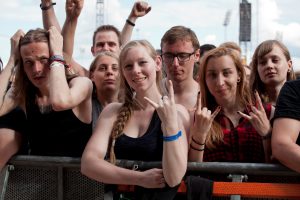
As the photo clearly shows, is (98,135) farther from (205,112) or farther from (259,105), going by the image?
(259,105)

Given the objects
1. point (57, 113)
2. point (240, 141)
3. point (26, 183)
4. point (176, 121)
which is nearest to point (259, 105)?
point (240, 141)

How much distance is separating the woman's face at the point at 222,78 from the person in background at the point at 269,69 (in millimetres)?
679

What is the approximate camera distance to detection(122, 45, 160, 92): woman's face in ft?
10.4

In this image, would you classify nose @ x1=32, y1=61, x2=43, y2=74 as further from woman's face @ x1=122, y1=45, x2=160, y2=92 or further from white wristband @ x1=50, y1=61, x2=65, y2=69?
woman's face @ x1=122, y1=45, x2=160, y2=92

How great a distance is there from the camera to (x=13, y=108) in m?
3.45

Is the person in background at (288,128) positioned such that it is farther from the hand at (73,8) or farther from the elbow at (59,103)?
the hand at (73,8)

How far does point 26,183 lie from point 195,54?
178cm

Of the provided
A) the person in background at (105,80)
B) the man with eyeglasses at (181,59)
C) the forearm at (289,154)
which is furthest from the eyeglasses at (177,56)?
the forearm at (289,154)

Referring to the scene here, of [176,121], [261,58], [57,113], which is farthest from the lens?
[261,58]

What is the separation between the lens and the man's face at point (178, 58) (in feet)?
13.2

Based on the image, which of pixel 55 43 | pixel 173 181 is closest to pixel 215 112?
pixel 173 181

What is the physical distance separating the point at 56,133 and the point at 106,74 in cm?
101

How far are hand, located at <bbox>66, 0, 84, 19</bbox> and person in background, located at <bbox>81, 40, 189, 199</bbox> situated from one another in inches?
45.4

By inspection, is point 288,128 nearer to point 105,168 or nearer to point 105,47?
point 105,168
